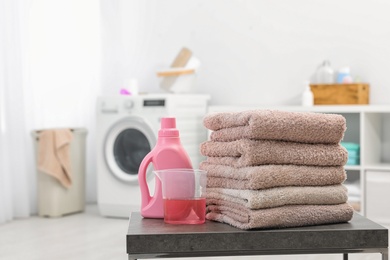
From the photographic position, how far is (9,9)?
394cm

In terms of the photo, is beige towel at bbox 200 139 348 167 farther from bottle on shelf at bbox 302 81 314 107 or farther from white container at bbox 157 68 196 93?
white container at bbox 157 68 196 93

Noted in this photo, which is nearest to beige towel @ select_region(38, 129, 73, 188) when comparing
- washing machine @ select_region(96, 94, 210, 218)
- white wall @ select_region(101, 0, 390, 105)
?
washing machine @ select_region(96, 94, 210, 218)

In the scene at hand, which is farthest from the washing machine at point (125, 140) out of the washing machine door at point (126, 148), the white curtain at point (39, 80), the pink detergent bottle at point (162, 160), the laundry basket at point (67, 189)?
the pink detergent bottle at point (162, 160)

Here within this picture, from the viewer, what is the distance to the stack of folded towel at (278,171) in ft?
3.75

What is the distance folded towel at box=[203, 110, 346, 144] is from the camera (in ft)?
3.77

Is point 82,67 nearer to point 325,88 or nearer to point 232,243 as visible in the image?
point 325,88

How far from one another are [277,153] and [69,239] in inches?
92.4

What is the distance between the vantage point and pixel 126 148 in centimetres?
403

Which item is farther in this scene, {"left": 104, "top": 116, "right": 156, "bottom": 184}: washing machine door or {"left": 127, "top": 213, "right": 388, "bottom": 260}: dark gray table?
{"left": 104, "top": 116, "right": 156, "bottom": 184}: washing machine door

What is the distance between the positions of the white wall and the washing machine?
52 cm

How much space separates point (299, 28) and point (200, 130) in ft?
3.01

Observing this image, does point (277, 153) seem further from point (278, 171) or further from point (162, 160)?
point (162, 160)

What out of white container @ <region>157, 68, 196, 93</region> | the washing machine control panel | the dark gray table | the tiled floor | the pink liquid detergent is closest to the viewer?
the dark gray table

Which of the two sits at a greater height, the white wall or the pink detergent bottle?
the white wall
